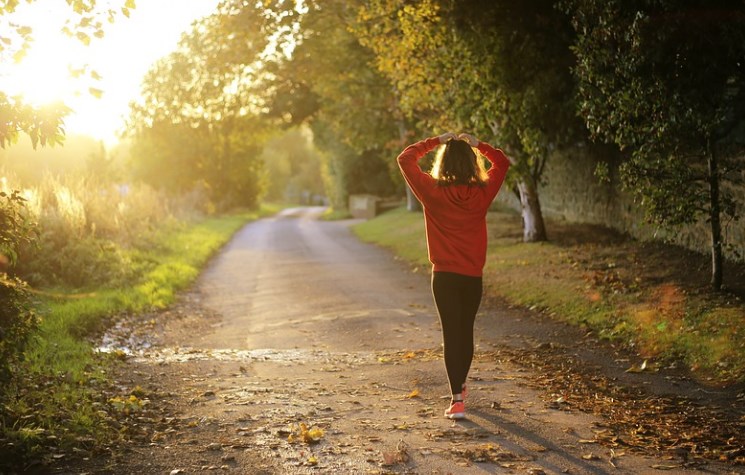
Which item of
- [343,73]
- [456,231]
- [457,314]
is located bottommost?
[457,314]

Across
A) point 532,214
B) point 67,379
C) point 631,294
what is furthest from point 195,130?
point 67,379

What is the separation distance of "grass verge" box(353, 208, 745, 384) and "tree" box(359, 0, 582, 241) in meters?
2.16

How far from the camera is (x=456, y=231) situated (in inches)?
262

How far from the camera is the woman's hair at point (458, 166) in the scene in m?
6.59

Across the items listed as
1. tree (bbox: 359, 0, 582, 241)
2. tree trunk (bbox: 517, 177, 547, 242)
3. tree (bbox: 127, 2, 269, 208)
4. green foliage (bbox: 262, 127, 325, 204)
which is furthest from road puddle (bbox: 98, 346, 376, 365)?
green foliage (bbox: 262, 127, 325, 204)

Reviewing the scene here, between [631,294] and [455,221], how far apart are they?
6421 millimetres

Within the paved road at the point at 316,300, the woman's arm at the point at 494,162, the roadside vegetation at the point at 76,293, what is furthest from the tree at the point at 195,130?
the woman's arm at the point at 494,162

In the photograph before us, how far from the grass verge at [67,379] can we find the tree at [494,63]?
23.7ft

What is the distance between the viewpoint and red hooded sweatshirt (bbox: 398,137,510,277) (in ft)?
21.8

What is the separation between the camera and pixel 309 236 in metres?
34.3

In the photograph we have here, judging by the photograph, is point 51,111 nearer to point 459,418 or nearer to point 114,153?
point 459,418

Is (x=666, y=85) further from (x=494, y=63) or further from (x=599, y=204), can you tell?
(x=599, y=204)

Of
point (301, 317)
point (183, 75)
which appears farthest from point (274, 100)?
point (301, 317)

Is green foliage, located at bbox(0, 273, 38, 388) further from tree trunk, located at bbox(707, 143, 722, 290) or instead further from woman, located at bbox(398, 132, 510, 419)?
tree trunk, located at bbox(707, 143, 722, 290)
